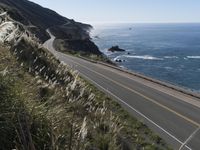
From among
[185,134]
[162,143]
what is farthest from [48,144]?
[185,134]

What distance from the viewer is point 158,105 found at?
1070 inches

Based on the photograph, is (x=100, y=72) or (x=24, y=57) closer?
(x=24, y=57)

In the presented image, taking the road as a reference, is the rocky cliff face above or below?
above

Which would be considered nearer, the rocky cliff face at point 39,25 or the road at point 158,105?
the road at point 158,105

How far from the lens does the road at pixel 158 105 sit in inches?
769

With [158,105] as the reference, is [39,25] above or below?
above

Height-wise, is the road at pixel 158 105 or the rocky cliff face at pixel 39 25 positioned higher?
the rocky cliff face at pixel 39 25

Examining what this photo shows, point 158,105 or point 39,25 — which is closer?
point 158,105

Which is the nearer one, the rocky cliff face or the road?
the road

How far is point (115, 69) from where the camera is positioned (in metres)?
49.2

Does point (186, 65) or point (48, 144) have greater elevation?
point (48, 144)

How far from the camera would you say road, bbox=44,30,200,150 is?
1954 centimetres

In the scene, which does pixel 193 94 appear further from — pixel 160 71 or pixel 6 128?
pixel 160 71

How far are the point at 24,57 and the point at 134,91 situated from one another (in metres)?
21.7
